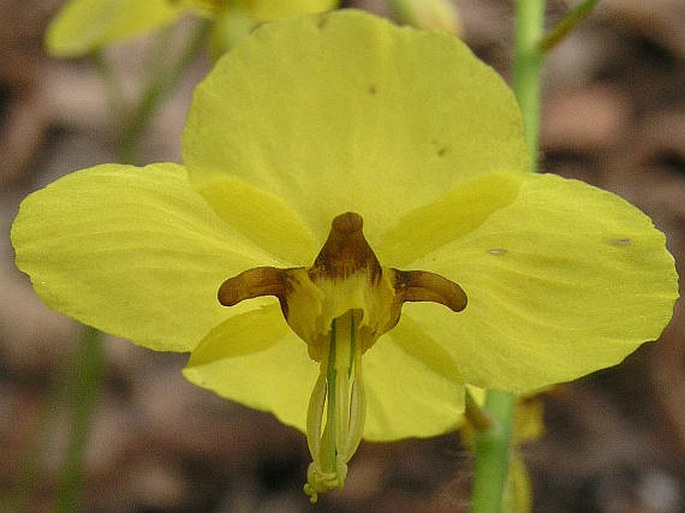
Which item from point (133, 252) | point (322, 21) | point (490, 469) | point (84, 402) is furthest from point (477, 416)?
point (84, 402)

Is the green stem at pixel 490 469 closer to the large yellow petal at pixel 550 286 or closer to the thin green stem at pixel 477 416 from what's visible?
the thin green stem at pixel 477 416

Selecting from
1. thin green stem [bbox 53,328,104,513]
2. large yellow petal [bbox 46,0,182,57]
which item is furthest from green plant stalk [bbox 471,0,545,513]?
thin green stem [bbox 53,328,104,513]

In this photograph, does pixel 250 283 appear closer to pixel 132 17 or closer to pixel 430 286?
pixel 430 286

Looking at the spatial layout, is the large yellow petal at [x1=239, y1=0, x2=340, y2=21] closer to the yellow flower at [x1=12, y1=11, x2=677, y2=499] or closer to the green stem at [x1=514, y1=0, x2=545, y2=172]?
the green stem at [x1=514, y1=0, x2=545, y2=172]

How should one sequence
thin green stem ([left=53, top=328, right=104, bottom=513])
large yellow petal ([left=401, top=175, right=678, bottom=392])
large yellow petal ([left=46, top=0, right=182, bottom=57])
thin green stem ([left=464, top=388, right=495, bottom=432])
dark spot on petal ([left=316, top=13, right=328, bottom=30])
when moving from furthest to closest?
thin green stem ([left=53, top=328, right=104, bottom=513])
large yellow petal ([left=46, top=0, right=182, bottom=57])
thin green stem ([left=464, top=388, right=495, bottom=432])
large yellow petal ([left=401, top=175, right=678, bottom=392])
dark spot on petal ([left=316, top=13, right=328, bottom=30])

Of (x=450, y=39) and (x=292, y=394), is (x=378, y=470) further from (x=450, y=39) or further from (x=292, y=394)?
(x=450, y=39)
